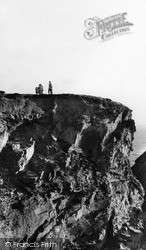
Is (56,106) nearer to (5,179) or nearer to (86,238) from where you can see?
(5,179)

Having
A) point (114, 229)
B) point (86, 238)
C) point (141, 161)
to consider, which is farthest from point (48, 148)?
point (141, 161)

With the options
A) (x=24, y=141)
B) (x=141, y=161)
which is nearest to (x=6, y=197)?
(x=24, y=141)

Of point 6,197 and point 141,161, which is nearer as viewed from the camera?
point 6,197

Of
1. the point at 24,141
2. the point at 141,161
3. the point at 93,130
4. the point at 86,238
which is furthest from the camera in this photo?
the point at 141,161

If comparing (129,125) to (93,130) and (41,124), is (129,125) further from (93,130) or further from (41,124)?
(41,124)

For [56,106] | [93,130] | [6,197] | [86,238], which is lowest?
[86,238]

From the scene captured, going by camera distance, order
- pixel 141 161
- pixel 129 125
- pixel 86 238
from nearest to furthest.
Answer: pixel 86 238
pixel 129 125
pixel 141 161

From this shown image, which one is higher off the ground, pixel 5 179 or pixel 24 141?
pixel 24 141
